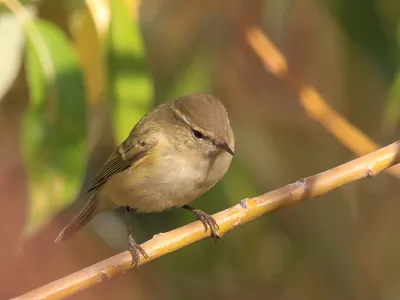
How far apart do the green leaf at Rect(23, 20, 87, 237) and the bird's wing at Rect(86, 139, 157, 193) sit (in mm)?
190

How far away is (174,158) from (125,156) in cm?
16

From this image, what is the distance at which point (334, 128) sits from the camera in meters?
1.43

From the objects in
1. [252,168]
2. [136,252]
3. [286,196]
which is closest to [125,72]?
[136,252]

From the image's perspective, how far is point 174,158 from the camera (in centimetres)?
127

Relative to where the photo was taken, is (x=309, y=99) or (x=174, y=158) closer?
(x=174, y=158)

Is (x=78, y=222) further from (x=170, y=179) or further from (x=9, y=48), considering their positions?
(x=9, y=48)

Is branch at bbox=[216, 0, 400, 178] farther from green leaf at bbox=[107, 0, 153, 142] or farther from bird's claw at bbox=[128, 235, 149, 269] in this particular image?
bird's claw at bbox=[128, 235, 149, 269]

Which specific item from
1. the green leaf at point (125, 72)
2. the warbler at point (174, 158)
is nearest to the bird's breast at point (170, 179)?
the warbler at point (174, 158)

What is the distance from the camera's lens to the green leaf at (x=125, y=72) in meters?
1.20

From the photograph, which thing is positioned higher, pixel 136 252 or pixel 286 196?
pixel 136 252

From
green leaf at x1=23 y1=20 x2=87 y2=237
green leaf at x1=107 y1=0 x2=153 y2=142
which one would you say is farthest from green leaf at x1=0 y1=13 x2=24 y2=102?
green leaf at x1=107 y1=0 x2=153 y2=142

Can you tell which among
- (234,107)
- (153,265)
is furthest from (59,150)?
(153,265)

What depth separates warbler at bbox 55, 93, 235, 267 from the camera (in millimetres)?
1233

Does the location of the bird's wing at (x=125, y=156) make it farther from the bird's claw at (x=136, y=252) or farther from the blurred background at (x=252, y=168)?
the bird's claw at (x=136, y=252)
